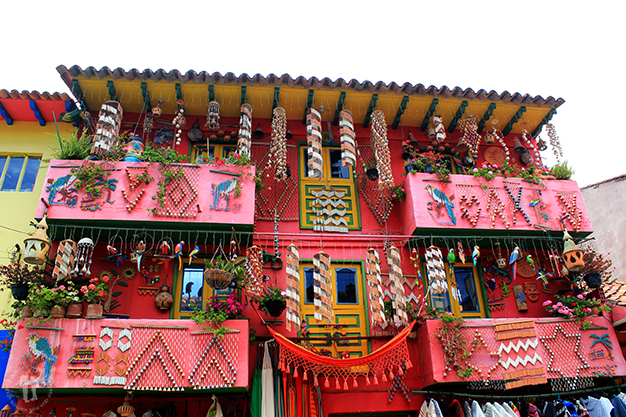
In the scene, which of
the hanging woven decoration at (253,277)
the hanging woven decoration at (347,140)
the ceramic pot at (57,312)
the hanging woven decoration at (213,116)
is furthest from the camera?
the hanging woven decoration at (213,116)

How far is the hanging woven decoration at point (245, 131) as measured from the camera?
9828 millimetres

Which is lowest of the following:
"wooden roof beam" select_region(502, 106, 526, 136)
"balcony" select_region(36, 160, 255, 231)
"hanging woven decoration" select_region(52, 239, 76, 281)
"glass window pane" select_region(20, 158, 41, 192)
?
"hanging woven decoration" select_region(52, 239, 76, 281)

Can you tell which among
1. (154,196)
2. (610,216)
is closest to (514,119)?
(610,216)

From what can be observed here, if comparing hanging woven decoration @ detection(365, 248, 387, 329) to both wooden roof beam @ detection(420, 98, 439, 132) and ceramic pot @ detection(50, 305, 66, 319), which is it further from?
ceramic pot @ detection(50, 305, 66, 319)

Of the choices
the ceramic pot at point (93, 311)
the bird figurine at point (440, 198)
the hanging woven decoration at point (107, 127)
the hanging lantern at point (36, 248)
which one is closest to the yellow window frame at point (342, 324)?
the bird figurine at point (440, 198)

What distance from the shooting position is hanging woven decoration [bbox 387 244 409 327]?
28.5 feet

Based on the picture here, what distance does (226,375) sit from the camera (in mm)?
7766

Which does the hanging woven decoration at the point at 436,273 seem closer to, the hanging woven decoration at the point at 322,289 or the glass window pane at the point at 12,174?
the hanging woven decoration at the point at 322,289

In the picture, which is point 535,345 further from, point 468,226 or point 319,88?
point 319,88

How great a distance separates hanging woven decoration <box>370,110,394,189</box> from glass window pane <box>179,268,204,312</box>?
415 cm

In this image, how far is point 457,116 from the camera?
11.6 meters

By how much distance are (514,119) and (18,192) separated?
37.1ft

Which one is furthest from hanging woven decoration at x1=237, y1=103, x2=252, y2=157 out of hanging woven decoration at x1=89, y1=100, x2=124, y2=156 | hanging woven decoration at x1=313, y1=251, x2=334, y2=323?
hanging woven decoration at x1=313, y1=251, x2=334, y2=323

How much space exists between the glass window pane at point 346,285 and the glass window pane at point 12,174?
7114 mm
